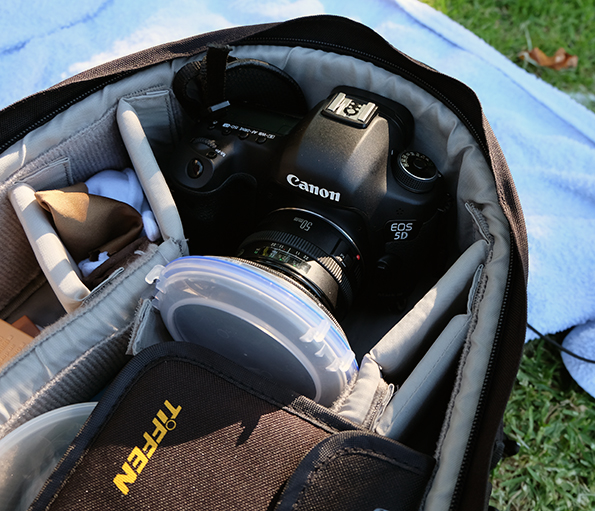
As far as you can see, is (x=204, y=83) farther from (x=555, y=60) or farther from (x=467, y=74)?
(x=555, y=60)

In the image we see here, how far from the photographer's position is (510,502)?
81cm

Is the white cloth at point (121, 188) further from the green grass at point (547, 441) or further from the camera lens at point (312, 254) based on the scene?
the green grass at point (547, 441)

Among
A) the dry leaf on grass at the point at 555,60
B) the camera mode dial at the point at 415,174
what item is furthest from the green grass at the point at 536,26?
the camera mode dial at the point at 415,174

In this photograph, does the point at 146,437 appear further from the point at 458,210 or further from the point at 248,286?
the point at 458,210

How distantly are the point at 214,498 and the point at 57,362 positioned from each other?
248 mm

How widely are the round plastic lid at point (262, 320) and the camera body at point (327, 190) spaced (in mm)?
74

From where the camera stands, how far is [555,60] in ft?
4.12

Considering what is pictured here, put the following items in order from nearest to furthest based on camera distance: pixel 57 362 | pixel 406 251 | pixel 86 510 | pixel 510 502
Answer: pixel 86 510 < pixel 57 362 < pixel 406 251 < pixel 510 502

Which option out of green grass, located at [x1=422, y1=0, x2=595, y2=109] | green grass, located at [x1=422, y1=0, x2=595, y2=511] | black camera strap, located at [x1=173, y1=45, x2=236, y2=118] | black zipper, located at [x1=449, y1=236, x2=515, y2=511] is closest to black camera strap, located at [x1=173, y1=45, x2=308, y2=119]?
black camera strap, located at [x1=173, y1=45, x2=236, y2=118]

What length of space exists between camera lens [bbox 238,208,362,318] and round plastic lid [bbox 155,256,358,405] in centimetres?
5

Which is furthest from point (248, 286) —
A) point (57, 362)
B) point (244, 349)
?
point (57, 362)

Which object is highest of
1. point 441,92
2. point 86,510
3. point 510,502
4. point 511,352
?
point 441,92

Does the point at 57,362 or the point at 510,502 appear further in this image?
the point at 510,502

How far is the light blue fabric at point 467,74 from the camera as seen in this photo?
0.92 meters
